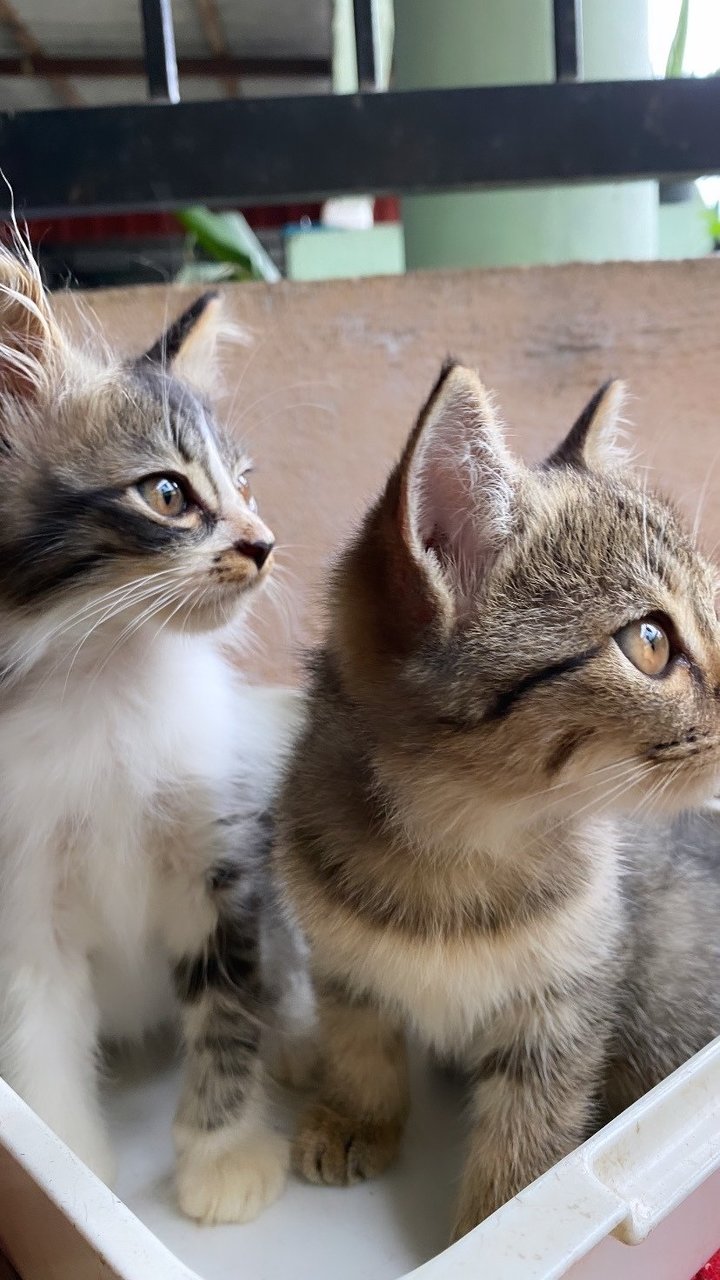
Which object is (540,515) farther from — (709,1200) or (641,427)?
(641,427)

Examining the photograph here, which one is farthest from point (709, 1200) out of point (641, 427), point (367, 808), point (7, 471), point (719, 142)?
point (719, 142)

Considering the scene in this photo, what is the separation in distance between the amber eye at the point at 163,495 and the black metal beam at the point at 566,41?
32.9 inches

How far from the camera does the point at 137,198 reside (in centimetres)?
121

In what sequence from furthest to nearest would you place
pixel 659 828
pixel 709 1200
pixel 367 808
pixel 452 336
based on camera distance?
pixel 452 336 → pixel 659 828 → pixel 367 808 → pixel 709 1200

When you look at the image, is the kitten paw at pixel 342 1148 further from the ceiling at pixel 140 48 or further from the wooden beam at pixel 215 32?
the wooden beam at pixel 215 32

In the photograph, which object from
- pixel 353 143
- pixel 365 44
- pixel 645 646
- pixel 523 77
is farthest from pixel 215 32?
pixel 645 646

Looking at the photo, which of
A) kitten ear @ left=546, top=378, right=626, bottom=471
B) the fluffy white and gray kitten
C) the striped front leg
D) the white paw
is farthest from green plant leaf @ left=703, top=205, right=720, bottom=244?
the white paw

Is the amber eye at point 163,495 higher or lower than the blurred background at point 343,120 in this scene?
lower

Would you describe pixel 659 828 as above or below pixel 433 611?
below

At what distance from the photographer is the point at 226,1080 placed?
0.82 m

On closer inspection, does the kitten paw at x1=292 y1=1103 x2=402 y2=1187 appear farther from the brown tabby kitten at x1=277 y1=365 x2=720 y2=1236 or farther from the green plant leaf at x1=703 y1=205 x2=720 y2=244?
the green plant leaf at x1=703 y1=205 x2=720 y2=244

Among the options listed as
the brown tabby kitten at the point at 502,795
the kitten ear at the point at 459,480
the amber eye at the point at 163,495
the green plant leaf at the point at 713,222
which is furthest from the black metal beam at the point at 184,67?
the kitten ear at the point at 459,480

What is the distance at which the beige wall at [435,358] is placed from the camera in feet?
4.52

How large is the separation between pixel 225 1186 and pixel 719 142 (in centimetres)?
134
